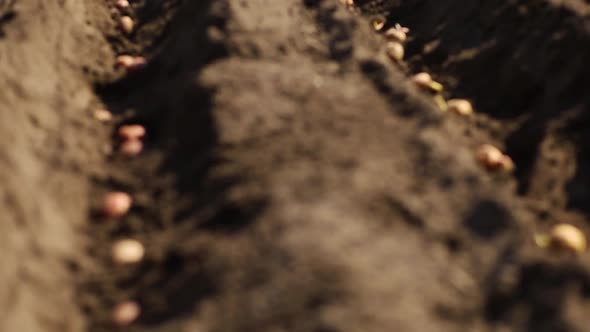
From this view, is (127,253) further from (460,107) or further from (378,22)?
(378,22)

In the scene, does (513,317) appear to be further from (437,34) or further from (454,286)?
(437,34)

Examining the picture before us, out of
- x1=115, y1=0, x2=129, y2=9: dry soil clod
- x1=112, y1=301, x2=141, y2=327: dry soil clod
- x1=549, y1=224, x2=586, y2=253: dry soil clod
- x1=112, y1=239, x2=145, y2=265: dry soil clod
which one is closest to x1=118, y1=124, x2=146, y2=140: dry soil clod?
x1=112, y1=239, x2=145, y2=265: dry soil clod

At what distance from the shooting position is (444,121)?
2.64 m

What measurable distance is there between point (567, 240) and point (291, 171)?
3.04ft

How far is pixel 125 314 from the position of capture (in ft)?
7.07

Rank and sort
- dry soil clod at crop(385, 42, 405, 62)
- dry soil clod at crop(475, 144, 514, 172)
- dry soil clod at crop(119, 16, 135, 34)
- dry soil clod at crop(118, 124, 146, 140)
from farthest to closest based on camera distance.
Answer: dry soil clod at crop(119, 16, 135, 34)
dry soil clod at crop(385, 42, 405, 62)
dry soil clod at crop(118, 124, 146, 140)
dry soil clod at crop(475, 144, 514, 172)

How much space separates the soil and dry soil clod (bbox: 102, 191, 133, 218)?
3 centimetres

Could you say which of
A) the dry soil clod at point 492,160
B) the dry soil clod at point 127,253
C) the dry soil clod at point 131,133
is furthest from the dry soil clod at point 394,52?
the dry soil clod at point 127,253

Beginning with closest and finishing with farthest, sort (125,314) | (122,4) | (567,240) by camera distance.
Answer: (125,314) → (567,240) → (122,4)

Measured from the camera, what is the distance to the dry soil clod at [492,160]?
8.70 ft

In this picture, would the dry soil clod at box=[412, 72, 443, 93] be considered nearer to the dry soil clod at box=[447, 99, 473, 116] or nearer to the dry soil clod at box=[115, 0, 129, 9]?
the dry soil clod at box=[447, 99, 473, 116]

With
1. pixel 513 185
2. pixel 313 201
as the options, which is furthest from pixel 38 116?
pixel 513 185

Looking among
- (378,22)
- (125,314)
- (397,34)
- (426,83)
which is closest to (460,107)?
(426,83)

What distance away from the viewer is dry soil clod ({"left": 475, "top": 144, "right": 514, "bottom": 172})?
104 inches
